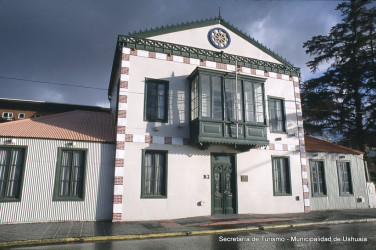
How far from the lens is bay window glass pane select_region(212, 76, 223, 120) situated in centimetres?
1358

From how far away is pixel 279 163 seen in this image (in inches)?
607

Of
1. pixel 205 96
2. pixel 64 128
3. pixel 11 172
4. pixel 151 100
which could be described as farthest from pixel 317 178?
pixel 11 172

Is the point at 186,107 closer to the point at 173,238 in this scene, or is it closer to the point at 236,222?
the point at 236,222

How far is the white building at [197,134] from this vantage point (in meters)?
12.6

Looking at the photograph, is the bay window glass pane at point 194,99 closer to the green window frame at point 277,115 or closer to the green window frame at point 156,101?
the green window frame at point 156,101

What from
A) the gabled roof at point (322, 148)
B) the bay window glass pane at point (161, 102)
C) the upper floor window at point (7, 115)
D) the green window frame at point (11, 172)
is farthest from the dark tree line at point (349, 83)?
the upper floor window at point (7, 115)

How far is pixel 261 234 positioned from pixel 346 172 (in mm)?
11348

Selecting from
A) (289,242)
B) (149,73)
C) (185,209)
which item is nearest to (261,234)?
(289,242)

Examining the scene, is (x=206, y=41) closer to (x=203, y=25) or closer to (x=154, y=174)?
(x=203, y=25)

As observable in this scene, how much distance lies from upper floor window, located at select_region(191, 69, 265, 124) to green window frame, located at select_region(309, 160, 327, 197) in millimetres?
5107

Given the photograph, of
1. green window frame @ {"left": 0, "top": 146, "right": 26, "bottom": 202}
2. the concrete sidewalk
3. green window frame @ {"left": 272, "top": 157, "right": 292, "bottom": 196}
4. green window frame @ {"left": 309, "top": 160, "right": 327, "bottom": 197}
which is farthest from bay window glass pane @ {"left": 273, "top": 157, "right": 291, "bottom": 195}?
green window frame @ {"left": 0, "top": 146, "right": 26, "bottom": 202}

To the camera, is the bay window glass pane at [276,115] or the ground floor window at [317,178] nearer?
the bay window glass pane at [276,115]

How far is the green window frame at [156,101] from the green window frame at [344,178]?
11.9 m

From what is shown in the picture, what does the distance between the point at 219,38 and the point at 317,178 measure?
10186mm
